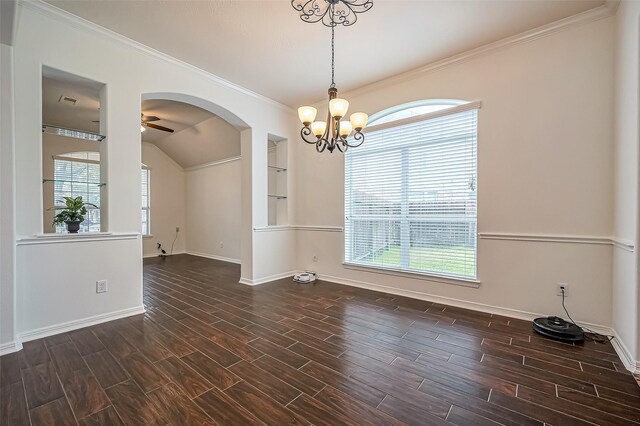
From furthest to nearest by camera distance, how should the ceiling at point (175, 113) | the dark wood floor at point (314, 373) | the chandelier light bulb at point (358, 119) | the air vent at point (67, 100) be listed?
the ceiling at point (175, 113) < the air vent at point (67, 100) < the chandelier light bulb at point (358, 119) < the dark wood floor at point (314, 373)

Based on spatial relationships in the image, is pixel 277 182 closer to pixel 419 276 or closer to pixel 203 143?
pixel 203 143

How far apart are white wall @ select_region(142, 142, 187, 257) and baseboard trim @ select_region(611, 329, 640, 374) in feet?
28.5

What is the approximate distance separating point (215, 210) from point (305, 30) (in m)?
5.39

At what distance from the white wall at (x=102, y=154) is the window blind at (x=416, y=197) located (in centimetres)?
252

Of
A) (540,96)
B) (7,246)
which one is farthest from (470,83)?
(7,246)

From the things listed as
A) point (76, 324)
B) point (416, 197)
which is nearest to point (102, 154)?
point (76, 324)

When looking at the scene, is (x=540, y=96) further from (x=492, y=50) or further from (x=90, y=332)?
(x=90, y=332)

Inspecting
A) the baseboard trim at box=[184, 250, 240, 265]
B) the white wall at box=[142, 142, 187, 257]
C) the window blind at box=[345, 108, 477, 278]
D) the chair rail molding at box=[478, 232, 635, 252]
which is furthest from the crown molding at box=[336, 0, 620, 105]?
the white wall at box=[142, 142, 187, 257]

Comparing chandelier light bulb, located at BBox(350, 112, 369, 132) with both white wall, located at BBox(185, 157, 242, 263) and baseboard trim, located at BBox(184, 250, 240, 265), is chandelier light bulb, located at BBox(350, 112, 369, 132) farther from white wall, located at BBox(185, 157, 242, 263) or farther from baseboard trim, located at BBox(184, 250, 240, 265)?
baseboard trim, located at BBox(184, 250, 240, 265)

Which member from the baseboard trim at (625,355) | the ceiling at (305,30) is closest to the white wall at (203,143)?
the ceiling at (305,30)

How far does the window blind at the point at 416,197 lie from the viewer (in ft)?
11.0

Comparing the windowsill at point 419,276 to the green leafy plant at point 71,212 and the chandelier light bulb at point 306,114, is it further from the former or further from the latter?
the green leafy plant at point 71,212

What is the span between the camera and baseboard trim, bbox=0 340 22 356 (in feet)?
7.20

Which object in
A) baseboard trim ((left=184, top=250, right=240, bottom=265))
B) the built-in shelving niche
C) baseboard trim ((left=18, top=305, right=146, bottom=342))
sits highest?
the built-in shelving niche
